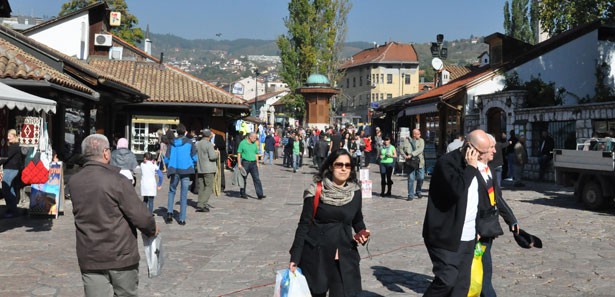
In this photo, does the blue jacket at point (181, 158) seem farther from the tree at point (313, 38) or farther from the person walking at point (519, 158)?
the tree at point (313, 38)

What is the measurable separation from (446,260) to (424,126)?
27.5m

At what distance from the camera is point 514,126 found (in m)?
23.3

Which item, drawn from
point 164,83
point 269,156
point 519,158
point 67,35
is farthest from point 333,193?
point 269,156

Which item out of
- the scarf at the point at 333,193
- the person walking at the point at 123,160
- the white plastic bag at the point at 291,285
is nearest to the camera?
the white plastic bag at the point at 291,285

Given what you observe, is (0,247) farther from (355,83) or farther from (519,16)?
(355,83)

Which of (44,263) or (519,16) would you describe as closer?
(44,263)

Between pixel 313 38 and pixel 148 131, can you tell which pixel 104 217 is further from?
pixel 313 38

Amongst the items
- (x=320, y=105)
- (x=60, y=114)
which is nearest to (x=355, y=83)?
(x=320, y=105)

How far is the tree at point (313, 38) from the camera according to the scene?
51.0 meters

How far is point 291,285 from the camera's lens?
459 centimetres

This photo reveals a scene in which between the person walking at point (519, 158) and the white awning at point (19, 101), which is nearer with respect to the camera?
the white awning at point (19, 101)

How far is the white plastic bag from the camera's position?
15.0 feet

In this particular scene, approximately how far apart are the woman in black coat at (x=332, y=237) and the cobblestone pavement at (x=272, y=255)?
6.79ft

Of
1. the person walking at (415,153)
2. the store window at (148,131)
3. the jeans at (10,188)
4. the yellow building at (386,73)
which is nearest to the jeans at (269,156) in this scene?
the store window at (148,131)
